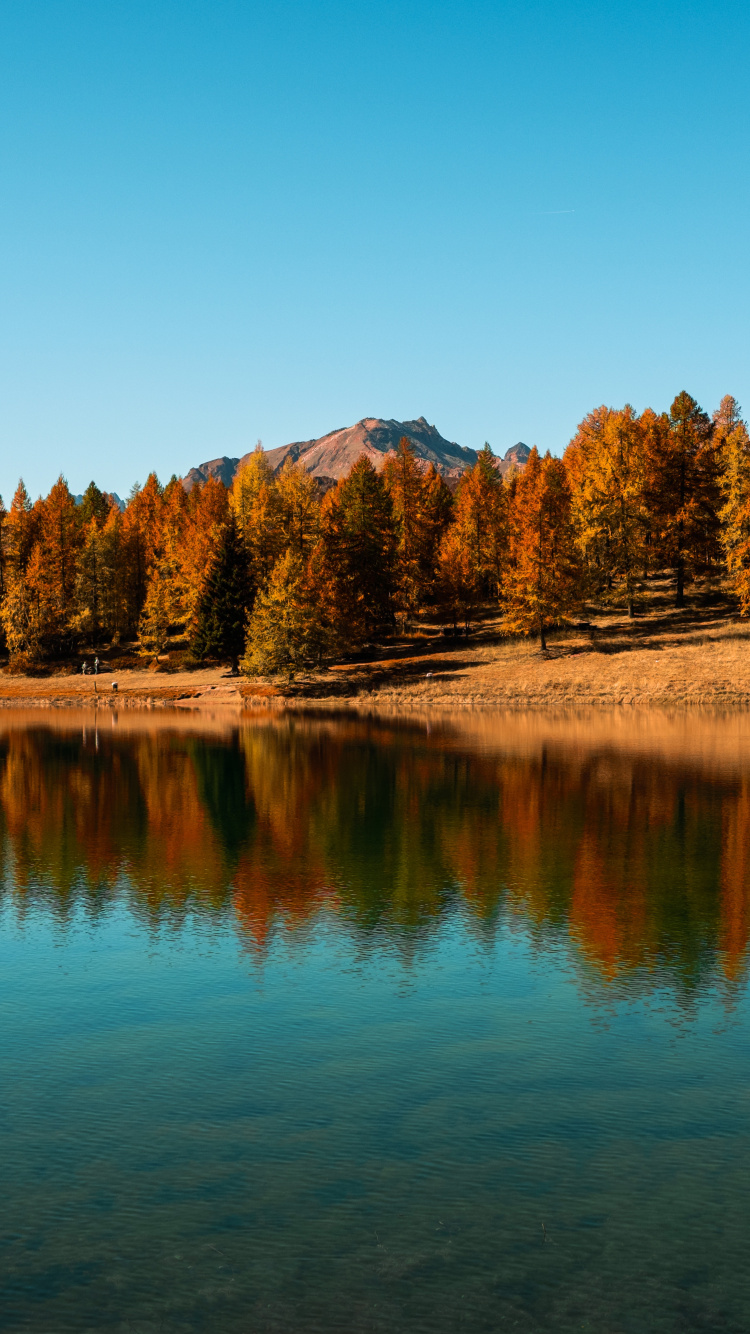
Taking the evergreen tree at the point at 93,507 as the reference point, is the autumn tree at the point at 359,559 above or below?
below

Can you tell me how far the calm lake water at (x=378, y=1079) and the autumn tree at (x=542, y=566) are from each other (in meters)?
49.1

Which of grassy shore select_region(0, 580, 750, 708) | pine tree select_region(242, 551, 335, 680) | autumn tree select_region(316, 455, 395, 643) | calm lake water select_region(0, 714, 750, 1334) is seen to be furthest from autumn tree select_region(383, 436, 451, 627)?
calm lake water select_region(0, 714, 750, 1334)

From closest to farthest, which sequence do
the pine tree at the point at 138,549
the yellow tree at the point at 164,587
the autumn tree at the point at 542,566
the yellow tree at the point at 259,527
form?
the autumn tree at the point at 542,566
the yellow tree at the point at 259,527
the yellow tree at the point at 164,587
the pine tree at the point at 138,549

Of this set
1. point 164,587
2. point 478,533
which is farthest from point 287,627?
point 478,533

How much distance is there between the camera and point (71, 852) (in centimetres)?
2661

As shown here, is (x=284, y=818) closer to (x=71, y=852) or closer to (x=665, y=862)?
(x=71, y=852)

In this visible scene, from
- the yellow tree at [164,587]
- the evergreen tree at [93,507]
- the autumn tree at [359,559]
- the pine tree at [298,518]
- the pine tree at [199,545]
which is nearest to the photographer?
the autumn tree at [359,559]

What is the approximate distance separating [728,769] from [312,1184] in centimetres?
3237

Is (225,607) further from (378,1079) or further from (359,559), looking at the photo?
(378,1079)

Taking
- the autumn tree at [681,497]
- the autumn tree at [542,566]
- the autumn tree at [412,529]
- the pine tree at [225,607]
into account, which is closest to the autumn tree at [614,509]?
the autumn tree at [681,497]

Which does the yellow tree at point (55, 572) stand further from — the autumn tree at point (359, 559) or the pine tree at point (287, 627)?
the autumn tree at point (359, 559)

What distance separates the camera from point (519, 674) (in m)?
74.4

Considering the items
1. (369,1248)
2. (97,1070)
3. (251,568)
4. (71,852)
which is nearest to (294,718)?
(251,568)

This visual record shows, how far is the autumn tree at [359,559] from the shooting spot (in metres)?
81.8
